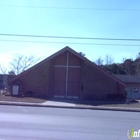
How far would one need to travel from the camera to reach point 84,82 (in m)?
34.8

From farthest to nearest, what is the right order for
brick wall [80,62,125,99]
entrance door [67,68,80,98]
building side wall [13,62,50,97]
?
entrance door [67,68,80,98] < building side wall [13,62,50,97] < brick wall [80,62,125,99]

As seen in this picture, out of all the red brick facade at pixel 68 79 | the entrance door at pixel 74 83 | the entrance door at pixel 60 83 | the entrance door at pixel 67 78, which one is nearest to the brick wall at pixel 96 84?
the red brick facade at pixel 68 79

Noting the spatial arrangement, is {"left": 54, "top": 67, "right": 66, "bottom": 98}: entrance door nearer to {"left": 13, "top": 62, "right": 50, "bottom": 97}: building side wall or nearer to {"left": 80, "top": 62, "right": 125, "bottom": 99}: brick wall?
{"left": 13, "top": 62, "right": 50, "bottom": 97}: building side wall

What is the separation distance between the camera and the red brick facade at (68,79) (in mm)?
34375

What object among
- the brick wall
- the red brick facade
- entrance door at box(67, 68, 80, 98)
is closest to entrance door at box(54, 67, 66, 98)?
the red brick facade

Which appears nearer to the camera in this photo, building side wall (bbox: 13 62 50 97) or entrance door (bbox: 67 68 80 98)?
building side wall (bbox: 13 62 50 97)

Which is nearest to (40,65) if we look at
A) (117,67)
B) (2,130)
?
(2,130)

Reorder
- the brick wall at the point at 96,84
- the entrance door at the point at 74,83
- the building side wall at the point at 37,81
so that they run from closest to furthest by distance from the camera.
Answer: the brick wall at the point at 96,84, the building side wall at the point at 37,81, the entrance door at the point at 74,83

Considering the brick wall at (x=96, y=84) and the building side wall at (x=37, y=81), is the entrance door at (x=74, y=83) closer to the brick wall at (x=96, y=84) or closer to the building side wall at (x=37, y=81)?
the brick wall at (x=96, y=84)

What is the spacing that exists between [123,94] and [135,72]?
4140cm

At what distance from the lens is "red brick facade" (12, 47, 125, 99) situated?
113ft

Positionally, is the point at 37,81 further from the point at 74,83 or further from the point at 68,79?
the point at 74,83

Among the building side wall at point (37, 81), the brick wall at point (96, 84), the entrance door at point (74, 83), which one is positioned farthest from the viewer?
the entrance door at point (74, 83)

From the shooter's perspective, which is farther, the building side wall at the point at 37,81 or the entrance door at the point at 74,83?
the entrance door at the point at 74,83
